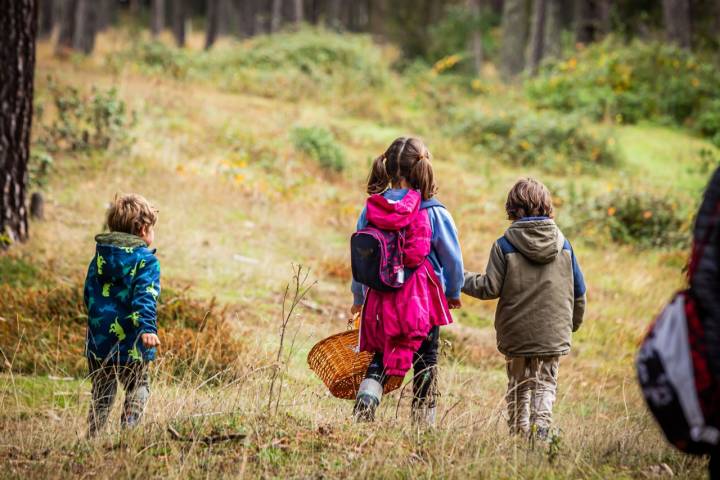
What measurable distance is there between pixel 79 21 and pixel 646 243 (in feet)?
66.5

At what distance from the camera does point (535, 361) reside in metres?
A: 4.76

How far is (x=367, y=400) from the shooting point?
4348 mm

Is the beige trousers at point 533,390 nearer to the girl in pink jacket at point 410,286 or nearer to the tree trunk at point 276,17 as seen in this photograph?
the girl in pink jacket at point 410,286

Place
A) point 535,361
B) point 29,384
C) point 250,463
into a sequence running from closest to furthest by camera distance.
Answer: point 250,463
point 535,361
point 29,384

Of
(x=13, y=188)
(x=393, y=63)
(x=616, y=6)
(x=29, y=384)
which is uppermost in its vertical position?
(x=616, y=6)

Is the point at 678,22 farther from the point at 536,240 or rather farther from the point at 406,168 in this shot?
the point at 406,168

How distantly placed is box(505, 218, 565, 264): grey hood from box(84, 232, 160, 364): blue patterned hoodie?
208 centimetres

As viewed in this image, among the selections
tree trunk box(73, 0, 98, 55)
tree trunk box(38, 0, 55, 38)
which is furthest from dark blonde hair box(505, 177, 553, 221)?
tree trunk box(38, 0, 55, 38)

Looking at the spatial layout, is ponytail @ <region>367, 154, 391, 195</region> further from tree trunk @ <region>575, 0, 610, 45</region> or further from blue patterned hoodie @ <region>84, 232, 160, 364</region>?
tree trunk @ <region>575, 0, 610, 45</region>

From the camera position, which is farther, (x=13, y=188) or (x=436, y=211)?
(x=13, y=188)

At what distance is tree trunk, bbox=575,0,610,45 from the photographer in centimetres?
2659

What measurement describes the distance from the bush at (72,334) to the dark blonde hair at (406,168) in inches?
67.2

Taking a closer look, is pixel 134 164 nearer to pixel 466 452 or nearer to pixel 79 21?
pixel 466 452

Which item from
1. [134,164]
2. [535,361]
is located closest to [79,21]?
[134,164]
